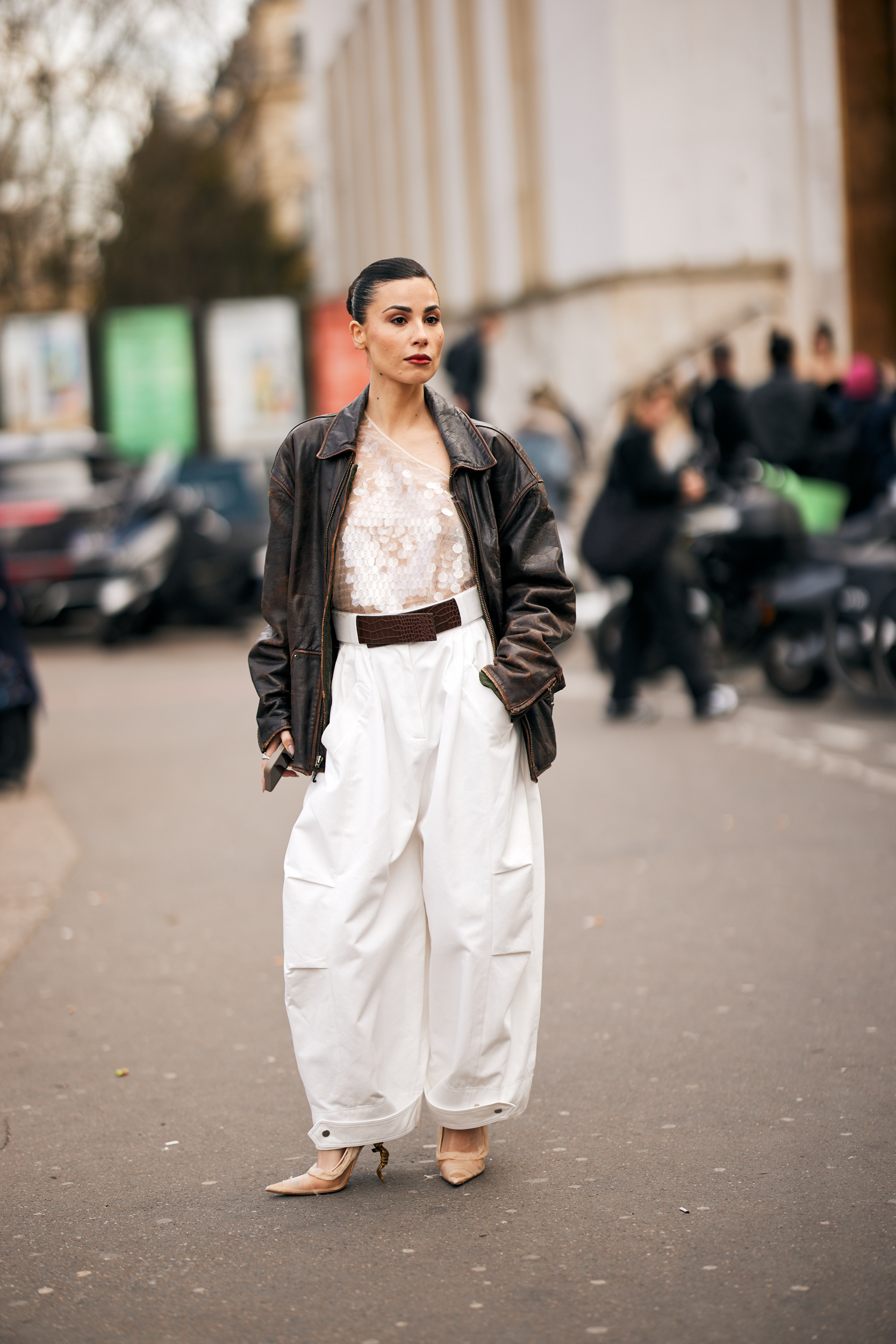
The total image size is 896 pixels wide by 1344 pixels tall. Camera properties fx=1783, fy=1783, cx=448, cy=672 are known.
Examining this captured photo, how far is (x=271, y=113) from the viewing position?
6606 cm

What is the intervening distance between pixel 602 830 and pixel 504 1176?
390 centimetres

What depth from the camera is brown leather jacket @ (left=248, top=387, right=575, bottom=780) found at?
3822 millimetres

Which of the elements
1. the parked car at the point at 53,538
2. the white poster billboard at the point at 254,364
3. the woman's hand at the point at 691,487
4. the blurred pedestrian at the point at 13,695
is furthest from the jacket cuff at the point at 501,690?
the white poster billboard at the point at 254,364

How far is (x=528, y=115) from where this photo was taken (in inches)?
1086

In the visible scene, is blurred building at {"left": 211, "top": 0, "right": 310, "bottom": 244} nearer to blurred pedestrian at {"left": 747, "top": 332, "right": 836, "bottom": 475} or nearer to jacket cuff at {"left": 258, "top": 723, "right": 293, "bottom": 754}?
blurred pedestrian at {"left": 747, "top": 332, "right": 836, "bottom": 475}

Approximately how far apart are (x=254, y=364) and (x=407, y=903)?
25.2 metres

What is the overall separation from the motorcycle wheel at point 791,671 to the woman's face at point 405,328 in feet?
24.2

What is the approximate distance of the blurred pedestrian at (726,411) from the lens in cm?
1500

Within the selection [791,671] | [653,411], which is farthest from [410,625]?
[791,671]

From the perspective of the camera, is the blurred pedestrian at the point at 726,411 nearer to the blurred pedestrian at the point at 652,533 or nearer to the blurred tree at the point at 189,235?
the blurred pedestrian at the point at 652,533

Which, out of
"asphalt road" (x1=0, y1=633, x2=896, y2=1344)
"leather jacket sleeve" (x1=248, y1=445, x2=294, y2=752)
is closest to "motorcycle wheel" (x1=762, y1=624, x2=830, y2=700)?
"asphalt road" (x1=0, y1=633, x2=896, y2=1344)

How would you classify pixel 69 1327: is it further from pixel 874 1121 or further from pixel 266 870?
pixel 266 870

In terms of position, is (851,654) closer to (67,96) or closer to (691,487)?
(691,487)

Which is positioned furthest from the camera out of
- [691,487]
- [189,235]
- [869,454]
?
[189,235]
